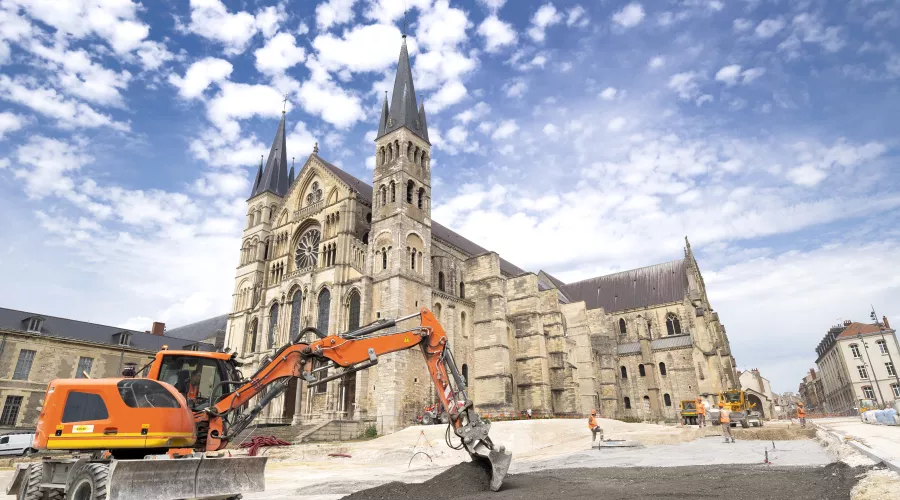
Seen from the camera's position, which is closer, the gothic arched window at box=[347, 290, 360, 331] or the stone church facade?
the stone church facade

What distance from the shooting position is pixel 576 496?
310 inches

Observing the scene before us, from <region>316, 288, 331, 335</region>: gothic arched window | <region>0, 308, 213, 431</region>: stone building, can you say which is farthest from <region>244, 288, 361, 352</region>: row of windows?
<region>0, 308, 213, 431</region>: stone building

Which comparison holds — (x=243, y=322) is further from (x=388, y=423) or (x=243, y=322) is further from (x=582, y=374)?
(x=582, y=374)

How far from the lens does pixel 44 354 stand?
31.6 m

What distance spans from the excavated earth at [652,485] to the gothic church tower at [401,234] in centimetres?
1726

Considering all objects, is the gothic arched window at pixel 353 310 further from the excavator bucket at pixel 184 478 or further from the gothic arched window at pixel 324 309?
the excavator bucket at pixel 184 478

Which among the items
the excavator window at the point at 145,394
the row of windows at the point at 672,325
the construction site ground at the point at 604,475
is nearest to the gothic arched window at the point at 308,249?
the construction site ground at the point at 604,475

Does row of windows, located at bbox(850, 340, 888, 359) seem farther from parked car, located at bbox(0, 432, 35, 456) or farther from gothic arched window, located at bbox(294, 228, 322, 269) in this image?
parked car, located at bbox(0, 432, 35, 456)

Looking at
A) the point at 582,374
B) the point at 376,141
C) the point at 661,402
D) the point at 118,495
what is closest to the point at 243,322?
the point at 376,141

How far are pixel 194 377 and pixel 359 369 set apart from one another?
10.2 ft

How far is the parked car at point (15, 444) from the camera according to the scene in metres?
22.3

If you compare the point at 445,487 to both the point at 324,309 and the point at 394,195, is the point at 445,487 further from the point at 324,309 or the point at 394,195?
the point at 394,195

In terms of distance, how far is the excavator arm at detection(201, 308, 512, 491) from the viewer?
927 centimetres

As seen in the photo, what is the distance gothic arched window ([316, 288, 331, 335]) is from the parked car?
14.2 m
